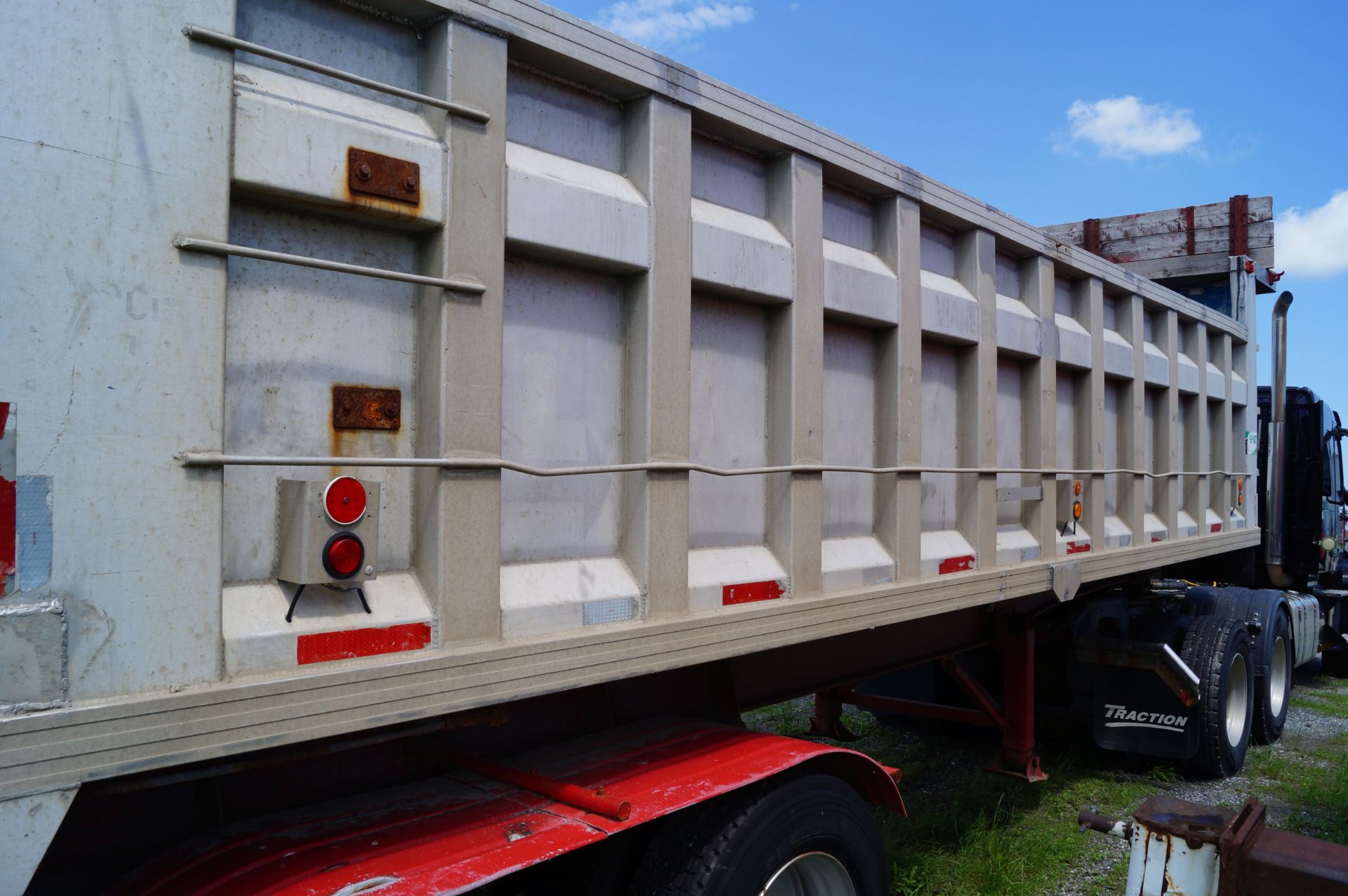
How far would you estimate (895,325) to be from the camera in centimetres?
359

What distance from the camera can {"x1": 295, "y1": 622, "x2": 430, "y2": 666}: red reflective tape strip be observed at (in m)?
1.89

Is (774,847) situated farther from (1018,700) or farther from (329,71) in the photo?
(1018,700)

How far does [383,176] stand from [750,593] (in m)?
1.57

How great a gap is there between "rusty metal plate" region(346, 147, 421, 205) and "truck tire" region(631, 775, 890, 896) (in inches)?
66.5

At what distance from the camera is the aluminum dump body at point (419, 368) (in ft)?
5.31

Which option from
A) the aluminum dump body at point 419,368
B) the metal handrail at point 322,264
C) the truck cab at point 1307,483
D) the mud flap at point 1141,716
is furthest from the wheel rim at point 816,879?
the truck cab at point 1307,483

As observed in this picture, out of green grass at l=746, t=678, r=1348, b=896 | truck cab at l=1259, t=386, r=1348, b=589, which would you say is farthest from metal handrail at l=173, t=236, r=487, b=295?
truck cab at l=1259, t=386, r=1348, b=589

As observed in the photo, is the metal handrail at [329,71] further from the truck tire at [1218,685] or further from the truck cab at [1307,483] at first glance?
the truck cab at [1307,483]

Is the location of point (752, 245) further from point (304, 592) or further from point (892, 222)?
point (304, 592)

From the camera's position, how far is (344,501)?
74.9 inches

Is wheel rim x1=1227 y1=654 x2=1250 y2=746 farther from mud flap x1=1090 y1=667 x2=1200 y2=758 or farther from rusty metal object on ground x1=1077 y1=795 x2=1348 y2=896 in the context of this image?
rusty metal object on ground x1=1077 y1=795 x2=1348 y2=896

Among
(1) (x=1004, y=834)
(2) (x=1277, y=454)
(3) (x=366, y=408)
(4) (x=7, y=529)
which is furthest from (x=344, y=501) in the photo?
(2) (x=1277, y=454)

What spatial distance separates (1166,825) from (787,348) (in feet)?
5.48

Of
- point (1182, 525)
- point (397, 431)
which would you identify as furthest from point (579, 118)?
point (1182, 525)
